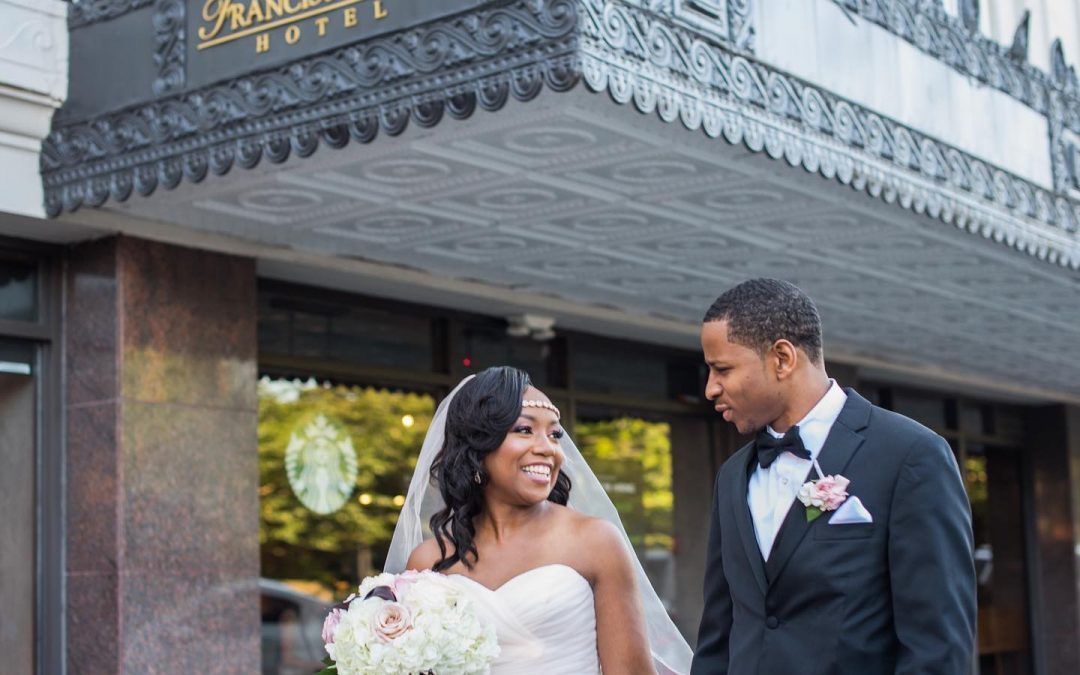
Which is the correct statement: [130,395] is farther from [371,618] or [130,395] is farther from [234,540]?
[371,618]

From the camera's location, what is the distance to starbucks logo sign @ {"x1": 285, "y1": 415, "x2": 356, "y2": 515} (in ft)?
32.0

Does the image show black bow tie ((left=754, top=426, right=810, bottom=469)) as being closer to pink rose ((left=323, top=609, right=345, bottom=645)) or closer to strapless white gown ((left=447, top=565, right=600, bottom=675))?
strapless white gown ((left=447, top=565, right=600, bottom=675))

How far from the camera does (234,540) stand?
8062 mm

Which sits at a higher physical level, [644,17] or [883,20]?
[883,20]

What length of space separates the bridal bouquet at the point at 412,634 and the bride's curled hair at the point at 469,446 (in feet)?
1.03

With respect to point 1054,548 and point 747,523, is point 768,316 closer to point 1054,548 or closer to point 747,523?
point 747,523

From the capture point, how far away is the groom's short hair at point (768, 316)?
11.1 feet

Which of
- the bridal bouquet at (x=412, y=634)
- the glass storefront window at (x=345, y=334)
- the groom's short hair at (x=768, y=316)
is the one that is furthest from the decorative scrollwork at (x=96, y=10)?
the groom's short hair at (x=768, y=316)

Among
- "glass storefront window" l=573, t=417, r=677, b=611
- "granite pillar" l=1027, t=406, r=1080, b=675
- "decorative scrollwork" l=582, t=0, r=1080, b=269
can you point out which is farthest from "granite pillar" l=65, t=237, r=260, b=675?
"granite pillar" l=1027, t=406, r=1080, b=675

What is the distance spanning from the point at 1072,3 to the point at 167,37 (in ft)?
26.0

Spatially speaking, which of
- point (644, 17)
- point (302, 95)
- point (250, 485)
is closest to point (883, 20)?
point (644, 17)

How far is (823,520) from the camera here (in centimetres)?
330

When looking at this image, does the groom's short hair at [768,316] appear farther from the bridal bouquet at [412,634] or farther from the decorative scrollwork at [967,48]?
the decorative scrollwork at [967,48]

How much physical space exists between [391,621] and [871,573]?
4.47 feet
